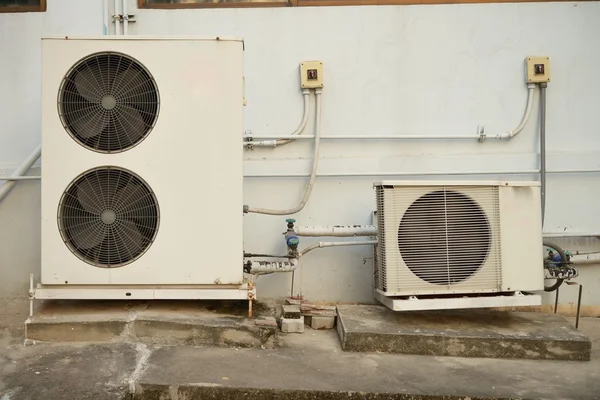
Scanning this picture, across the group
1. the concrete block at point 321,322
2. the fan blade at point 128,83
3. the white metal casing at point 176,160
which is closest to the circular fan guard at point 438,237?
the concrete block at point 321,322

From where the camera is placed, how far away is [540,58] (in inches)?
161

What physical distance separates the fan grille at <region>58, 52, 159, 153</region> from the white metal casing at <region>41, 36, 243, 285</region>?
5 cm

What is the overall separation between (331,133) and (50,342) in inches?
95.7

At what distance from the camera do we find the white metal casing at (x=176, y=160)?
3199 millimetres

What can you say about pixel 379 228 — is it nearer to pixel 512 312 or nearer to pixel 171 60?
pixel 512 312

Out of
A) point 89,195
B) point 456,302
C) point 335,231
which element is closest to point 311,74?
point 335,231

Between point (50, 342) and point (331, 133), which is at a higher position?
point (331, 133)

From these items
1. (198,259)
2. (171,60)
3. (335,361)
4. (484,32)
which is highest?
(484,32)

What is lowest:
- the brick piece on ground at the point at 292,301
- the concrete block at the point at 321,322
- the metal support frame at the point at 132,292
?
the concrete block at the point at 321,322

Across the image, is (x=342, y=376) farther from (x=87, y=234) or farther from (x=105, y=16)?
(x=105, y=16)

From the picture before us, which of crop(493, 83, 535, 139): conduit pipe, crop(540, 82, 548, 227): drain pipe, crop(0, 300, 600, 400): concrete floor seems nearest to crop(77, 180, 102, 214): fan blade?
crop(0, 300, 600, 400): concrete floor

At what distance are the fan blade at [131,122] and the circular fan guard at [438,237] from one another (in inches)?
68.4

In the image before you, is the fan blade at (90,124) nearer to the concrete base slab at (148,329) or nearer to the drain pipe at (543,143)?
the concrete base slab at (148,329)

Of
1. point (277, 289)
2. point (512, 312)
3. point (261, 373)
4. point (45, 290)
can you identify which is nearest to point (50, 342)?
point (45, 290)
